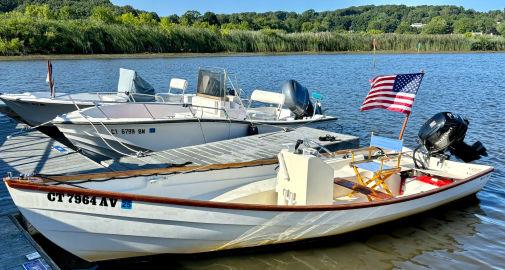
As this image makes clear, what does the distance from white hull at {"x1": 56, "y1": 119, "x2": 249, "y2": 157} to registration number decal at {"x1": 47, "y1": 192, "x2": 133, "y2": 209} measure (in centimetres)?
571

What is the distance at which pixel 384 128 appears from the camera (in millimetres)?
17750

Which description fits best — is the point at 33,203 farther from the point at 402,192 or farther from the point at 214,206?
the point at 402,192

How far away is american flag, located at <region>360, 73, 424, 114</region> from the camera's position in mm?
9992

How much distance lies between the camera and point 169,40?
56.3 meters

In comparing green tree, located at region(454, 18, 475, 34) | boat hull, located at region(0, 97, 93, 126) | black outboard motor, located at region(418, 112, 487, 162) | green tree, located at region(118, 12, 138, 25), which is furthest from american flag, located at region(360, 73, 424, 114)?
green tree, located at region(454, 18, 475, 34)

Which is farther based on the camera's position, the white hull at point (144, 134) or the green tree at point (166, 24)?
the green tree at point (166, 24)

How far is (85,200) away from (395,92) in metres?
6.86

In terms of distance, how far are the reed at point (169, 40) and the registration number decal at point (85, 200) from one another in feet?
144

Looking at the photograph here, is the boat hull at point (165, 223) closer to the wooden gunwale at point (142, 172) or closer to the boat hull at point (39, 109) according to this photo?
the wooden gunwale at point (142, 172)

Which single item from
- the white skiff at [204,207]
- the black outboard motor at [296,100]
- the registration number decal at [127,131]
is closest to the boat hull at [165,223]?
the white skiff at [204,207]

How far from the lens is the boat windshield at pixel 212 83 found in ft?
44.9

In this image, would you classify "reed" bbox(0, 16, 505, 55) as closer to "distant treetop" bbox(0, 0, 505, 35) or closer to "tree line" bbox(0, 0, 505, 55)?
"tree line" bbox(0, 0, 505, 55)

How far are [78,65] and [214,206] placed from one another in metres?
35.1

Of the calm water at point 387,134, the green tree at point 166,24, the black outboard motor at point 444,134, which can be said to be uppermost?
the green tree at point 166,24
